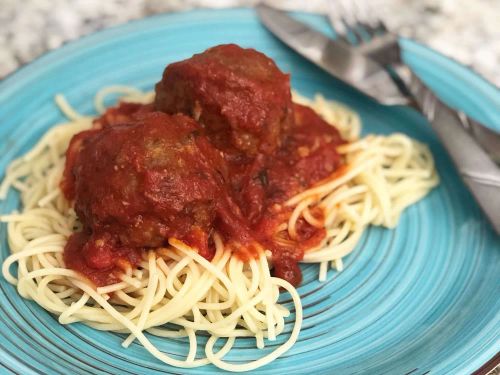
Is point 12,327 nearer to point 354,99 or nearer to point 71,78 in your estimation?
point 71,78

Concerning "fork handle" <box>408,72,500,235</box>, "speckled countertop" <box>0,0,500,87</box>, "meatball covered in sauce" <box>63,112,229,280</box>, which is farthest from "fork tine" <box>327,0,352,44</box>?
"meatball covered in sauce" <box>63,112,229,280</box>

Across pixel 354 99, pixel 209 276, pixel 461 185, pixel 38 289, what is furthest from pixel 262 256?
pixel 354 99

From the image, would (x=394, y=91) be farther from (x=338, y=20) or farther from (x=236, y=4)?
(x=236, y=4)

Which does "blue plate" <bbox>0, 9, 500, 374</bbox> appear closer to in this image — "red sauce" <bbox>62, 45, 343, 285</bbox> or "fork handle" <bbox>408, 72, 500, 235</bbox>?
"fork handle" <bbox>408, 72, 500, 235</bbox>

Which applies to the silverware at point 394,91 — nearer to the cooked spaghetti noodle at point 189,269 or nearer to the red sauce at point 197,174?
the cooked spaghetti noodle at point 189,269

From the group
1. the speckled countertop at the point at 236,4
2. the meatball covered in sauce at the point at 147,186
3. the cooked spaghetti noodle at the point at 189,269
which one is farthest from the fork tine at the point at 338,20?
the meatball covered in sauce at the point at 147,186

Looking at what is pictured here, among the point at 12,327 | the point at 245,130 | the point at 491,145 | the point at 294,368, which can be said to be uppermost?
the point at 245,130

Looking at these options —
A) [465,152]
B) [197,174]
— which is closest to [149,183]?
[197,174]
